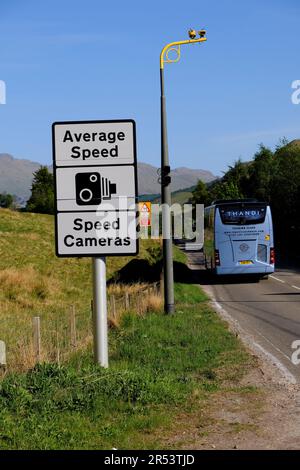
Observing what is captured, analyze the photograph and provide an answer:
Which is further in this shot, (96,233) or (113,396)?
(96,233)

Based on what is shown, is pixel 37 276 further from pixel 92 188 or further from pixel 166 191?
pixel 92 188

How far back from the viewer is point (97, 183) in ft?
27.9

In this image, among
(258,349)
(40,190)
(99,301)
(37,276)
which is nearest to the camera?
(99,301)

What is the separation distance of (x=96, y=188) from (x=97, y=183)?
65mm

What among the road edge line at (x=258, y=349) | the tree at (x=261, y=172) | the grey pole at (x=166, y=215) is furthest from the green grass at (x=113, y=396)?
the tree at (x=261, y=172)

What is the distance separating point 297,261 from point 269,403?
151 feet

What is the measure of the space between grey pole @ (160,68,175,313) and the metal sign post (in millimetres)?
9968

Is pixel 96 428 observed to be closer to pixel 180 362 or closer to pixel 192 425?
pixel 192 425

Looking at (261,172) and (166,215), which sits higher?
(261,172)

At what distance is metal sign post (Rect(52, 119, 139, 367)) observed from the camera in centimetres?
847

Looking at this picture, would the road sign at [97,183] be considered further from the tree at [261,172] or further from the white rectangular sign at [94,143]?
the tree at [261,172]

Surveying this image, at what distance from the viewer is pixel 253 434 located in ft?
23.5

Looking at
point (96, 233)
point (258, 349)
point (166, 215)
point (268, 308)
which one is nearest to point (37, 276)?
point (268, 308)
